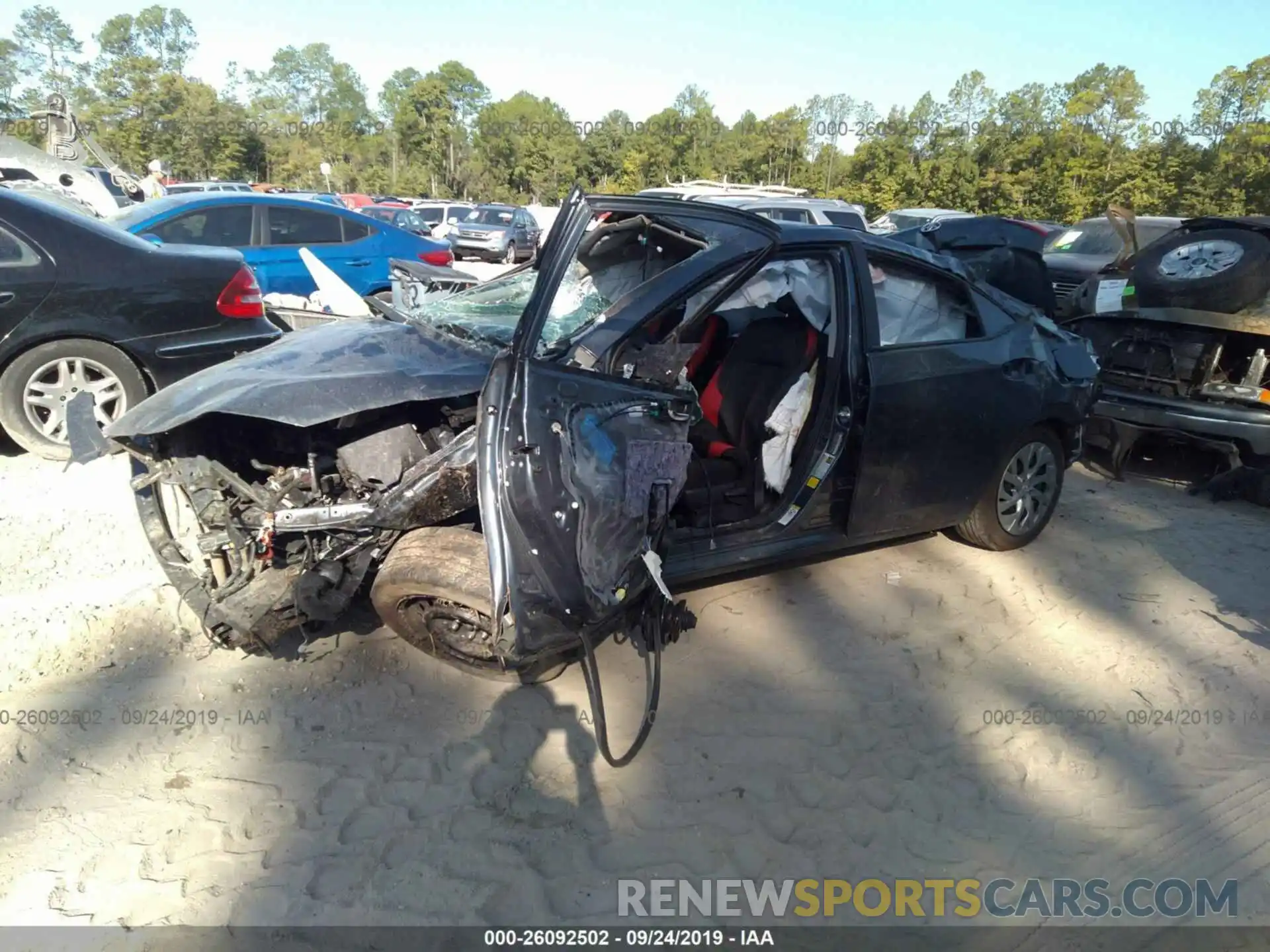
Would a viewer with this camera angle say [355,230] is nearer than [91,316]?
No

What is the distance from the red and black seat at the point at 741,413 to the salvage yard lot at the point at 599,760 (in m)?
0.55

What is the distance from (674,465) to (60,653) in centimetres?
252

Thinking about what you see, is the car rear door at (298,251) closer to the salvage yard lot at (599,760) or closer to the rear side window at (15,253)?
the rear side window at (15,253)

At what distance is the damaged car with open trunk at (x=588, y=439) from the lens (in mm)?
2809

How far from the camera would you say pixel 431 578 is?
2908 mm

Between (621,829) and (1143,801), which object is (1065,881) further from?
(621,829)

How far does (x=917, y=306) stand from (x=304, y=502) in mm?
2951

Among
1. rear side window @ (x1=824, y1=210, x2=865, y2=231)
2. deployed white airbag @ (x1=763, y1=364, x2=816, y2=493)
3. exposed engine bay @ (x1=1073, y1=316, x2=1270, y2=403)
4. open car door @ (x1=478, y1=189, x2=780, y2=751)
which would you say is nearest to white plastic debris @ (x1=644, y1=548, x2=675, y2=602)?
open car door @ (x1=478, y1=189, x2=780, y2=751)

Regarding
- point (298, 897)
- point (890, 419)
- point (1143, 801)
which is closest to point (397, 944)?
point (298, 897)

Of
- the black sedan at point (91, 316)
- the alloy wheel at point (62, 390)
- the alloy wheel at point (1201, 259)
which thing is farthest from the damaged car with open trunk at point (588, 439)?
the alloy wheel at point (1201, 259)

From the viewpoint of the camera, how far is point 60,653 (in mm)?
3354

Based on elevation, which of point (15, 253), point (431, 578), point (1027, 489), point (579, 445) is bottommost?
point (1027, 489)

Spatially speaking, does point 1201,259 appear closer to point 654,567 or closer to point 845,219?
point 654,567


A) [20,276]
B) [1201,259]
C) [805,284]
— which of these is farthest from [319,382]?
[1201,259]
